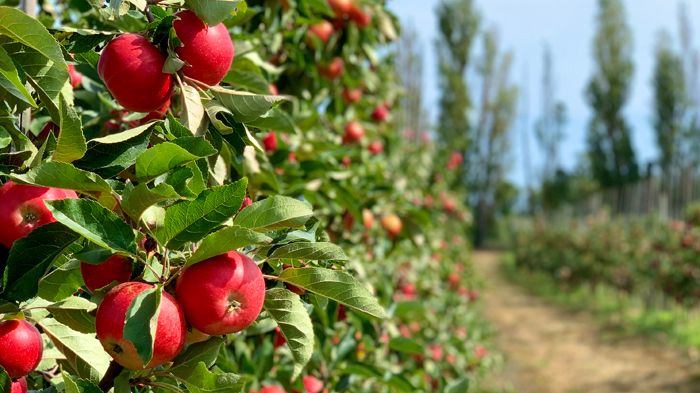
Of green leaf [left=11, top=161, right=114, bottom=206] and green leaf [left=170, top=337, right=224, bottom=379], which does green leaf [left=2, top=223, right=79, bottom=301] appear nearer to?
green leaf [left=11, top=161, right=114, bottom=206]

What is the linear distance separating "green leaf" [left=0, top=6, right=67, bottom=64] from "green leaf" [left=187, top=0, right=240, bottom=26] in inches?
5.3

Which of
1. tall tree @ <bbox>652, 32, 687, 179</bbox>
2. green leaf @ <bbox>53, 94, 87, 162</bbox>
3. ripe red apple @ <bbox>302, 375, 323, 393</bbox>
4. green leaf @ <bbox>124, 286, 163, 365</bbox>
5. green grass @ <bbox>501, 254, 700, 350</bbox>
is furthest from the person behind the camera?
tall tree @ <bbox>652, 32, 687, 179</bbox>

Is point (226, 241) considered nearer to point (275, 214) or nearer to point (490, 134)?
point (275, 214)

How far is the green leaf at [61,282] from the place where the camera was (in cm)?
72

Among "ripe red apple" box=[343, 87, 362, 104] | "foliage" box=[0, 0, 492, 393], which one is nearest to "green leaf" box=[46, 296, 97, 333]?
"foliage" box=[0, 0, 492, 393]

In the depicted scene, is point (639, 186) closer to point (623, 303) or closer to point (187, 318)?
point (623, 303)

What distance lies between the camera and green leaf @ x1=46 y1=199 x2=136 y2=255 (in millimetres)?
624

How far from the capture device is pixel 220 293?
647 millimetres

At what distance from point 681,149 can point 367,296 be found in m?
23.8

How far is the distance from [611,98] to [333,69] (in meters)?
25.6

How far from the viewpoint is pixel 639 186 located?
52.6ft

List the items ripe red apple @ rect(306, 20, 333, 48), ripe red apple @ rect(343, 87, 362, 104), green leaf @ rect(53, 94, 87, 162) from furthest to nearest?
ripe red apple @ rect(343, 87, 362, 104)
ripe red apple @ rect(306, 20, 333, 48)
green leaf @ rect(53, 94, 87, 162)

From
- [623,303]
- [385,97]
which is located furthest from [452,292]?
[623,303]

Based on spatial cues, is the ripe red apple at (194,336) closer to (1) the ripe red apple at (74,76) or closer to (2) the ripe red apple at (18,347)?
(2) the ripe red apple at (18,347)
